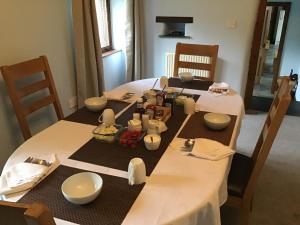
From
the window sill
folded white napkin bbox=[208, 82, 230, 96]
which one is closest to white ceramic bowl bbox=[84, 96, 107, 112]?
folded white napkin bbox=[208, 82, 230, 96]

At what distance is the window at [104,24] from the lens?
316cm

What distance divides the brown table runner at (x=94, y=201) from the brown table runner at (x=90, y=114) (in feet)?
1.68

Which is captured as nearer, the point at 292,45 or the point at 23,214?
the point at 23,214

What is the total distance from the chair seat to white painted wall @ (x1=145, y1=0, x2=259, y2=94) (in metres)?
1.85

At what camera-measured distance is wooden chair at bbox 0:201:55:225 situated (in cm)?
58

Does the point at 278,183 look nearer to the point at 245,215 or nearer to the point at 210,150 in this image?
the point at 245,215

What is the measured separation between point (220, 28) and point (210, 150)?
7.63 feet

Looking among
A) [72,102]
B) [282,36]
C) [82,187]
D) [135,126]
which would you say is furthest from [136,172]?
[282,36]

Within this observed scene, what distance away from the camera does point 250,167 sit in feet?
5.22

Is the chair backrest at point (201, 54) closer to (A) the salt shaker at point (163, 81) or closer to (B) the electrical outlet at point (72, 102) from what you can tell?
(A) the salt shaker at point (163, 81)

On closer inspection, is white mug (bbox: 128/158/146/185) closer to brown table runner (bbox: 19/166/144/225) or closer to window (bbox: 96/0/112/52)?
brown table runner (bbox: 19/166/144/225)

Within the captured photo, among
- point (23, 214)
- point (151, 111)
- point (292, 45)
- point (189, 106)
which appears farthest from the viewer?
point (292, 45)

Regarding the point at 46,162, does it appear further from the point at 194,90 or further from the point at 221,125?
the point at 194,90

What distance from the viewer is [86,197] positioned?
3.03 ft
